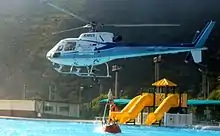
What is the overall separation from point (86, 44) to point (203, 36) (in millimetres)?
5719

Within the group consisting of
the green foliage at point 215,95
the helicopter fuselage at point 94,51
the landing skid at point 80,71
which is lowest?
the green foliage at point 215,95

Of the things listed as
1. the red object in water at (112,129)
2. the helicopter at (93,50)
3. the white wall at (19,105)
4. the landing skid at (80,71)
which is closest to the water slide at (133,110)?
the red object in water at (112,129)

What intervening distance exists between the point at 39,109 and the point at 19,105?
2389 millimetres

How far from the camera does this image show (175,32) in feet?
246

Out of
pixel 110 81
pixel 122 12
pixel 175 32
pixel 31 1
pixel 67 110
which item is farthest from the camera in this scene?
pixel 31 1

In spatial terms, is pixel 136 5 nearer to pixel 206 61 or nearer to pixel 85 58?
pixel 206 61

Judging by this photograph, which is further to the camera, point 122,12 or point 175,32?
point 122,12

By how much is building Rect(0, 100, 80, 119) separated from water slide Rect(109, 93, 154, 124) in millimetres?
13316

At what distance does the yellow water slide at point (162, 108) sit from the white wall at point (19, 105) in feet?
52.8

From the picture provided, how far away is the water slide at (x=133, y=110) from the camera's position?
3628 cm

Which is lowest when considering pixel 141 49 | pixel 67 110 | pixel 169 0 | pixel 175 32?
pixel 67 110

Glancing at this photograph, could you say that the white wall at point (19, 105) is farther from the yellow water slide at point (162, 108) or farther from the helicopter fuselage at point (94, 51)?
the helicopter fuselage at point (94, 51)

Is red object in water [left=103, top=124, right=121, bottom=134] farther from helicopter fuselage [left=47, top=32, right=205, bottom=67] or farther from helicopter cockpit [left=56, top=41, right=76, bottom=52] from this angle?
helicopter cockpit [left=56, top=41, right=76, bottom=52]

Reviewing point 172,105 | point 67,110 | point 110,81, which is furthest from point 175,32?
point 172,105
